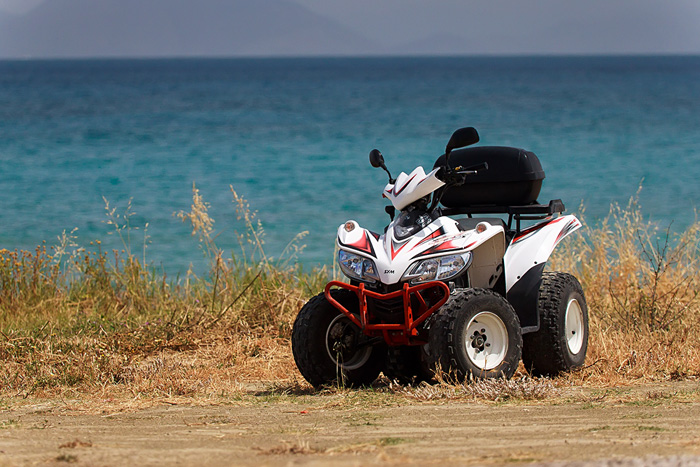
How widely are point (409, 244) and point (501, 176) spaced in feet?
3.79

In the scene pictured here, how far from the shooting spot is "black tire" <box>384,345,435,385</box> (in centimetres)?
579

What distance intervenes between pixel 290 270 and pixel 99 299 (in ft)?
6.28

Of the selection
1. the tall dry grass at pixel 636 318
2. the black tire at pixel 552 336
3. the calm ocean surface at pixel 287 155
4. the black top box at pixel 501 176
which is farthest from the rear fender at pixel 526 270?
the calm ocean surface at pixel 287 155

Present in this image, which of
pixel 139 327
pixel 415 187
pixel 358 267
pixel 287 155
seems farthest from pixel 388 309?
pixel 287 155

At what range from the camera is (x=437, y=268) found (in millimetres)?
5625

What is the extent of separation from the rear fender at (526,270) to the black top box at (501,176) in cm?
31

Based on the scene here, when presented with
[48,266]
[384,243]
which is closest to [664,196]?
[48,266]

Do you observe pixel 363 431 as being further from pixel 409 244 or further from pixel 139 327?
pixel 139 327

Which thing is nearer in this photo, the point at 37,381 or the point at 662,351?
the point at 37,381

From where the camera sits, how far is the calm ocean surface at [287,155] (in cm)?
1920

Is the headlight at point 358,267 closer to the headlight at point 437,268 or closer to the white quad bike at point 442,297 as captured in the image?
the white quad bike at point 442,297

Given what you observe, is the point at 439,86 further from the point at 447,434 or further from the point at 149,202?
the point at 447,434

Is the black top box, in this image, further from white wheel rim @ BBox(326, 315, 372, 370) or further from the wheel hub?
white wheel rim @ BBox(326, 315, 372, 370)

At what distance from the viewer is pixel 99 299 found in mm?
9375
